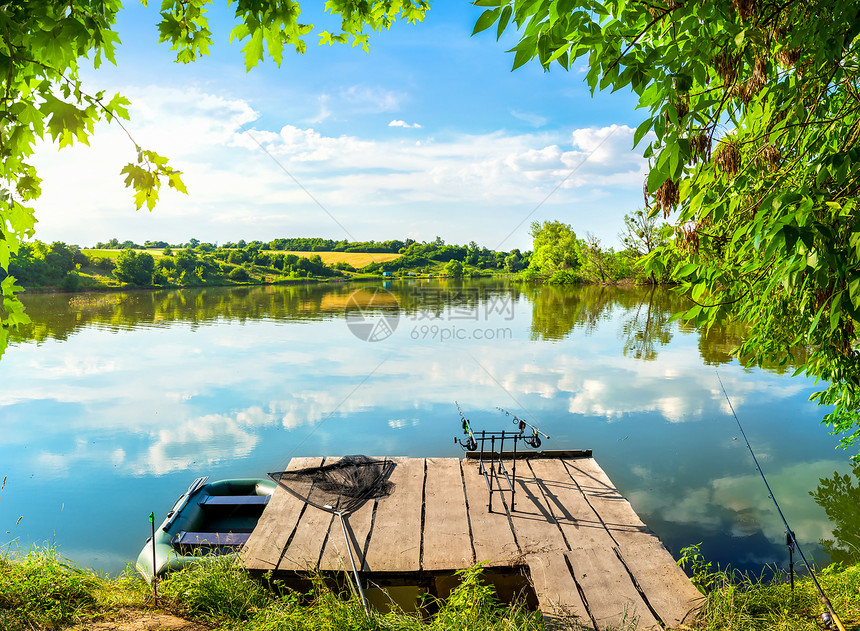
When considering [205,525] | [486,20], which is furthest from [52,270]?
[486,20]

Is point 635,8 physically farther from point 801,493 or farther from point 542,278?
point 542,278

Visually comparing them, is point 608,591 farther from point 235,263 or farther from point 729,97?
point 235,263

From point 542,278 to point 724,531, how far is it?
2878 inches

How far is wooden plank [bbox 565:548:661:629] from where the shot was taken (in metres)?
4.01

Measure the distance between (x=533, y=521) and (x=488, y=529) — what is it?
617 mm

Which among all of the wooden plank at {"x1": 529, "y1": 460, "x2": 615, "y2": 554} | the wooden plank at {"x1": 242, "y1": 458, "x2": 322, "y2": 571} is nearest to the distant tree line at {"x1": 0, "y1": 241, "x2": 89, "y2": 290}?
the wooden plank at {"x1": 242, "y1": 458, "x2": 322, "y2": 571}

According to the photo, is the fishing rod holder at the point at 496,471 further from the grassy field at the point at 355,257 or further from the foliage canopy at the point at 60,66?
the grassy field at the point at 355,257

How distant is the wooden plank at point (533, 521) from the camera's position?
5402 mm

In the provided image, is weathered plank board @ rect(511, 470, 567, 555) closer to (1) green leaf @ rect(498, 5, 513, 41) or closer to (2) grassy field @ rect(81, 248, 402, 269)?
(1) green leaf @ rect(498, 5, 513, 41)

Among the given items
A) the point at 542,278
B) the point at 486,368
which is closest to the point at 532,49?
the point at 486,368

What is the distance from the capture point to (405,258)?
276 feet

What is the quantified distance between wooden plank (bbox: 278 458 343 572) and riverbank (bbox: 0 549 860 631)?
30 cm

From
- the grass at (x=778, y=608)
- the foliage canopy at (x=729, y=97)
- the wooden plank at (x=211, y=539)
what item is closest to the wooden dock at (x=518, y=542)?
the grass at (x=778, y=608)

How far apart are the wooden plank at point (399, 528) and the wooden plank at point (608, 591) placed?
1.74 m
